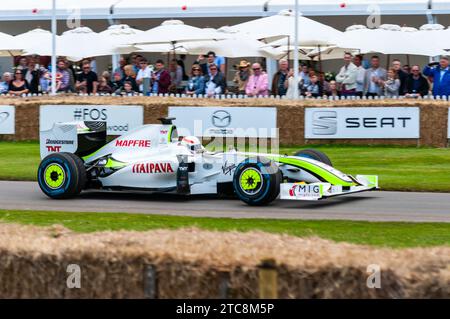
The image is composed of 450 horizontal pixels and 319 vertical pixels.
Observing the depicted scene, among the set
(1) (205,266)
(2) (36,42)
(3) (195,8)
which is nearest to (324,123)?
(3) (195,8)

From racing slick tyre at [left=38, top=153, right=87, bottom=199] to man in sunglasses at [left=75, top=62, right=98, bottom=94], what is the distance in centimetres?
920

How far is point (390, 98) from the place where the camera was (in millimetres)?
18938

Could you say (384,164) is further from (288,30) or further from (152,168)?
(288,30)

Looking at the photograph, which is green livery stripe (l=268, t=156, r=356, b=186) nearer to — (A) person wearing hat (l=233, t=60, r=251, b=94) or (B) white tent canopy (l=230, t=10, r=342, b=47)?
(A) person wearing hat (l=233, t=60, r=251, b=94)

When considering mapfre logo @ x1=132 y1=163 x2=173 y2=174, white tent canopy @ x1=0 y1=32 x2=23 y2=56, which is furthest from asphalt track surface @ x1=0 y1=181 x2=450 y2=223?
white tent canopy @ x1=0 y1=32 x2=23 y2=56

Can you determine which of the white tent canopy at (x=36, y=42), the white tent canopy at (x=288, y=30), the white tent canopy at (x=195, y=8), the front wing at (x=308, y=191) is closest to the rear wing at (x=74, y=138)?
the front wing at (x=308, y=191)

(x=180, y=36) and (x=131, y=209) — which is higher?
(x=180, y=36)

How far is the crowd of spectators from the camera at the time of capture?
20219 mm

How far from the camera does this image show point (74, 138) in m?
13.6

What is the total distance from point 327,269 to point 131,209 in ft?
22.0

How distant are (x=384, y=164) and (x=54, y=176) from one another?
583cm

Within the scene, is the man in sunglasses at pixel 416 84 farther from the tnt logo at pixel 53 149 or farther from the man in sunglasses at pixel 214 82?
the tnt logo at pixel 53 149
